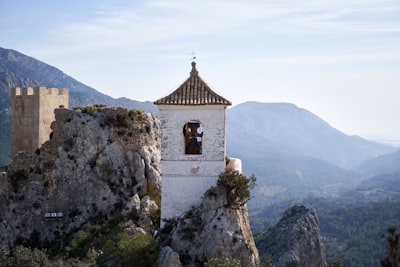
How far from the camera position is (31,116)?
40.8m

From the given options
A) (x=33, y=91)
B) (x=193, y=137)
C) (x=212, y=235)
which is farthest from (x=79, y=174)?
(x=212, y=235)

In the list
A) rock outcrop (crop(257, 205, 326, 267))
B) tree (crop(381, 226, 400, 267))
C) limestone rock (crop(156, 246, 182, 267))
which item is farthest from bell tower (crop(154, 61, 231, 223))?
rock outcrop (crop(257, 205, 326, 267))

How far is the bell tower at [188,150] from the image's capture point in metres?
23.5

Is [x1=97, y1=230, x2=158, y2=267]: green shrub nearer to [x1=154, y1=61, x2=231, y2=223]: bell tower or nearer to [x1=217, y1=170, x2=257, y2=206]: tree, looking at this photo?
[x1=154, y1=61, x2=231, y2=223]: bell tower

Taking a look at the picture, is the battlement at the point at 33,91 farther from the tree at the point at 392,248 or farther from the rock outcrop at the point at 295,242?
the rock outcrop at the point at 295,242

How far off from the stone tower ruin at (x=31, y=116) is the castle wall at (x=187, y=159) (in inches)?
752

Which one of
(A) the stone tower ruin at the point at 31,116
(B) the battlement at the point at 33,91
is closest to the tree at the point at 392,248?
(A) the stone tower ruin at the point at 31,116

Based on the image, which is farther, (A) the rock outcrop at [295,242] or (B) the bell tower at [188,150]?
(A) the rock outcrop at [295,242]

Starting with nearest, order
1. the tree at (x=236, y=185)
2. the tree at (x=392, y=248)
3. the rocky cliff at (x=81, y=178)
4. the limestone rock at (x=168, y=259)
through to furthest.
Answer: the tree at (x=392, y=248)
the limestone rock at (x=168, y=259)
the tree at (x=236, y=185)
the rocky cliff at (x=81, y=178)

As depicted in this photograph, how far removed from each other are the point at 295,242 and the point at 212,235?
175 feet

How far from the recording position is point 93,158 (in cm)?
3703

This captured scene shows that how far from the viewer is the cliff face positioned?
1415 inches

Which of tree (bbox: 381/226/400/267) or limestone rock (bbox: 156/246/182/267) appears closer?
tree (bbox: 381/226/400/267)

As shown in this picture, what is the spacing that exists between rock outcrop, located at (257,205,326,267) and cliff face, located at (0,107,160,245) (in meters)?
35.1
